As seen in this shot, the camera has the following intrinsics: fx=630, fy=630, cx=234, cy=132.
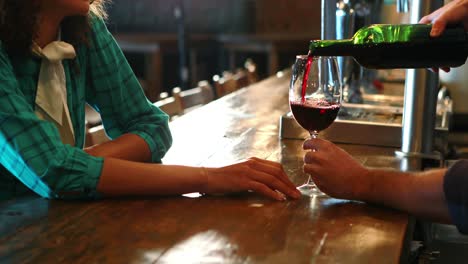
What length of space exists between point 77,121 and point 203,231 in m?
0.68

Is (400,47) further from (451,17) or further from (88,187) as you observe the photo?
(88,187)

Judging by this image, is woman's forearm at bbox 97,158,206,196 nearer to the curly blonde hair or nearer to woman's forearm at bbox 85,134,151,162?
woman's forearm at bbox 85,134,151,162

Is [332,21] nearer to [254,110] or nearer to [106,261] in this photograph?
[254,110]

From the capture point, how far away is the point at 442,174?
1.08 meters

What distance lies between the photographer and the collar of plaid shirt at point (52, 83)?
138 centimetres

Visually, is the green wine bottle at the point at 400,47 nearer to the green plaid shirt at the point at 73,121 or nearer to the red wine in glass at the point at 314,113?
the red wine in glass at the point at 314,113

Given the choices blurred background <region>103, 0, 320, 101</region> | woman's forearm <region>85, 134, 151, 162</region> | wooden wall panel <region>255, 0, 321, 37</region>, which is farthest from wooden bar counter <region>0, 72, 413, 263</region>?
wooden wall panel <region>255, 0, 321, 37</region>

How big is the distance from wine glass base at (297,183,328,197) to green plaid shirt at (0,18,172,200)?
1.27 feet

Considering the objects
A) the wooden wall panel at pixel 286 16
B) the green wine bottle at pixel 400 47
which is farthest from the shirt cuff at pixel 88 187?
the wooden wall panel at pixel 286 16

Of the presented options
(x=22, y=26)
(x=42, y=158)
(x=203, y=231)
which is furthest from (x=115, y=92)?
(x=203, y=231)

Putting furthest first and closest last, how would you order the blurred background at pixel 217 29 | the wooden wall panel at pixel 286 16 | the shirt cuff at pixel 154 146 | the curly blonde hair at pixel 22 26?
the wooden wall panel at pixel 286 16 < the blurred background at pixel 217 29 < the shirt cuff at pixel 154 146 < the curly blonde hair at pixel 22 26

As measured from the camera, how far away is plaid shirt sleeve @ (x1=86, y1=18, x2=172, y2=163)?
5.08 feet

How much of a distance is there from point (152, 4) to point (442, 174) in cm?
696

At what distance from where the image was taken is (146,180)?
1164mm
